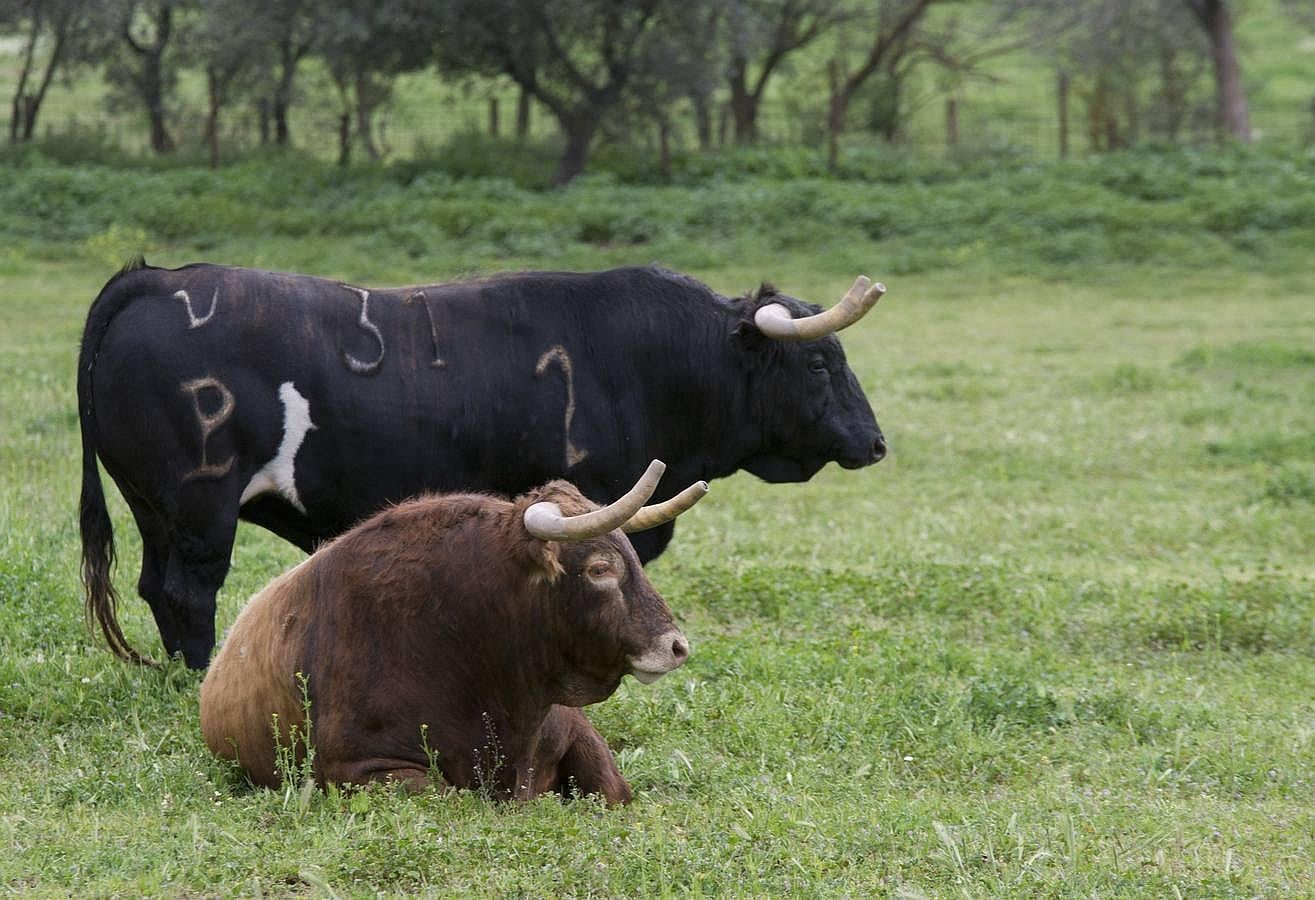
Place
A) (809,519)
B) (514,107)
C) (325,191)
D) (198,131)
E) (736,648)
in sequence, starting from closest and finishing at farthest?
(736,648) < (809,519) < (325,191) < (198,131) < (514,107)

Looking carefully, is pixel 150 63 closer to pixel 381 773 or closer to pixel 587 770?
pixel 587 770

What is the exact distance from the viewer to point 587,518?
4.90 m

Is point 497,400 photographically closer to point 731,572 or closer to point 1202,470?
point 731,572

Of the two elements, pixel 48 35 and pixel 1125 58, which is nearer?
pixel 48 35

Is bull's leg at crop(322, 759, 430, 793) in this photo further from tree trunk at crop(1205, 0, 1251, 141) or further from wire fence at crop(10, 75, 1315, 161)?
tree trunk at crop(1205, 0, 1251, 141)

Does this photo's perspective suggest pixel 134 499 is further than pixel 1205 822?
Yes

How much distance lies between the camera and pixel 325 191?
2370 cm

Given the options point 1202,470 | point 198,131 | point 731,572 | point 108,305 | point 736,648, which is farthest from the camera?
point 198,131

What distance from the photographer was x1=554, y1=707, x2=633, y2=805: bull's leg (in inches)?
215

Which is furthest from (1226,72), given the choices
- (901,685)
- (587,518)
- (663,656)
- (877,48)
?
(587,518)

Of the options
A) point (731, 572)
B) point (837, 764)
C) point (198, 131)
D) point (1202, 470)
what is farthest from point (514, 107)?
point (837, 764)

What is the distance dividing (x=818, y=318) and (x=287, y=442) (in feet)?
7.42

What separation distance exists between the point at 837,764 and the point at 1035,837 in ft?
3.32

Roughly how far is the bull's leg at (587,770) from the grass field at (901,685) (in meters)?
0.11
